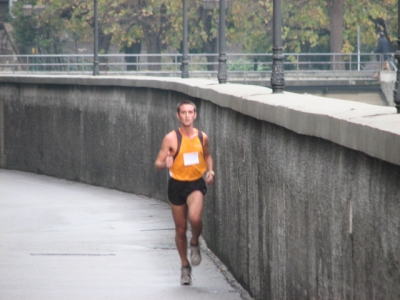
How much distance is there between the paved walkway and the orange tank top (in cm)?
100

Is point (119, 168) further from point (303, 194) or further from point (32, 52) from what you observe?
point (32, 52)

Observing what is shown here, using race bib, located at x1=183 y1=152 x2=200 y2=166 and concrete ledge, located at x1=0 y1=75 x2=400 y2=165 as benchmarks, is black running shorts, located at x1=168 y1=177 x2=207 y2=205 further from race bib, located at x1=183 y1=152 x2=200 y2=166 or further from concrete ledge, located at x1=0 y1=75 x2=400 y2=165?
concrete ledge, located at x1=0 y1=75 x2=400 y2=165

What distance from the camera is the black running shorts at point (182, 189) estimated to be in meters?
9.54

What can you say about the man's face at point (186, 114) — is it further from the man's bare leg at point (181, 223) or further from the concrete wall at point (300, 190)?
the man's bare leg at point (181, 223)

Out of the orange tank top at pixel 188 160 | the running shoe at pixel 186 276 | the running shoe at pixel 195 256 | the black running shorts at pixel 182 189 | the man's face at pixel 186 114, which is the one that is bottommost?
the running shoe at pixel 186 276

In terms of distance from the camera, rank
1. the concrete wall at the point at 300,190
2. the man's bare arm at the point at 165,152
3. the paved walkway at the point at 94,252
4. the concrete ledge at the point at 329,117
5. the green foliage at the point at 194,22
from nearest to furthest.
Answer: the concrete ledge at the point at 329,117
the concrete wall at the point at 300,190
the man's bare arm at the point at 165,152
the paved walkway at the point at 94,252
the green foliage at the point at 194,22

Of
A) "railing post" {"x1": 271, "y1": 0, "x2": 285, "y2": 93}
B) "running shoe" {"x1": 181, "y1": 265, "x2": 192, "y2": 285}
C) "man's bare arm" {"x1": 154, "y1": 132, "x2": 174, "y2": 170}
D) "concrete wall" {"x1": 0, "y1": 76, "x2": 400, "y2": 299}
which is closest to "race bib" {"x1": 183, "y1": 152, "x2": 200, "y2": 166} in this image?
"man's bare arm" {"x1": 154, "y1": 132, "x2": 174, "y2": 170}

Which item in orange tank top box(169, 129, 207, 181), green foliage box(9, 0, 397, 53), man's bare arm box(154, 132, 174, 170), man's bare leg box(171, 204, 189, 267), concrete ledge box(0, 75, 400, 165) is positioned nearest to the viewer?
→ concrete ledge box(0, 75, 400, 165)

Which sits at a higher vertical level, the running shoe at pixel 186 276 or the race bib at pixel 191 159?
the race bib at pixel 191 159

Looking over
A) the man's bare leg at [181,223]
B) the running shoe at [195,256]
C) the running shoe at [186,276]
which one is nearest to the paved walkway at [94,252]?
the running shoe at [186,276]

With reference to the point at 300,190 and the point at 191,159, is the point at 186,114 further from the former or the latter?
the point at 300,190

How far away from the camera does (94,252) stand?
12.7 meters

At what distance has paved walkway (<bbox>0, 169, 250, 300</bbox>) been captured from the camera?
9844mm

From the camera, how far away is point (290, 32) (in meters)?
58.1
